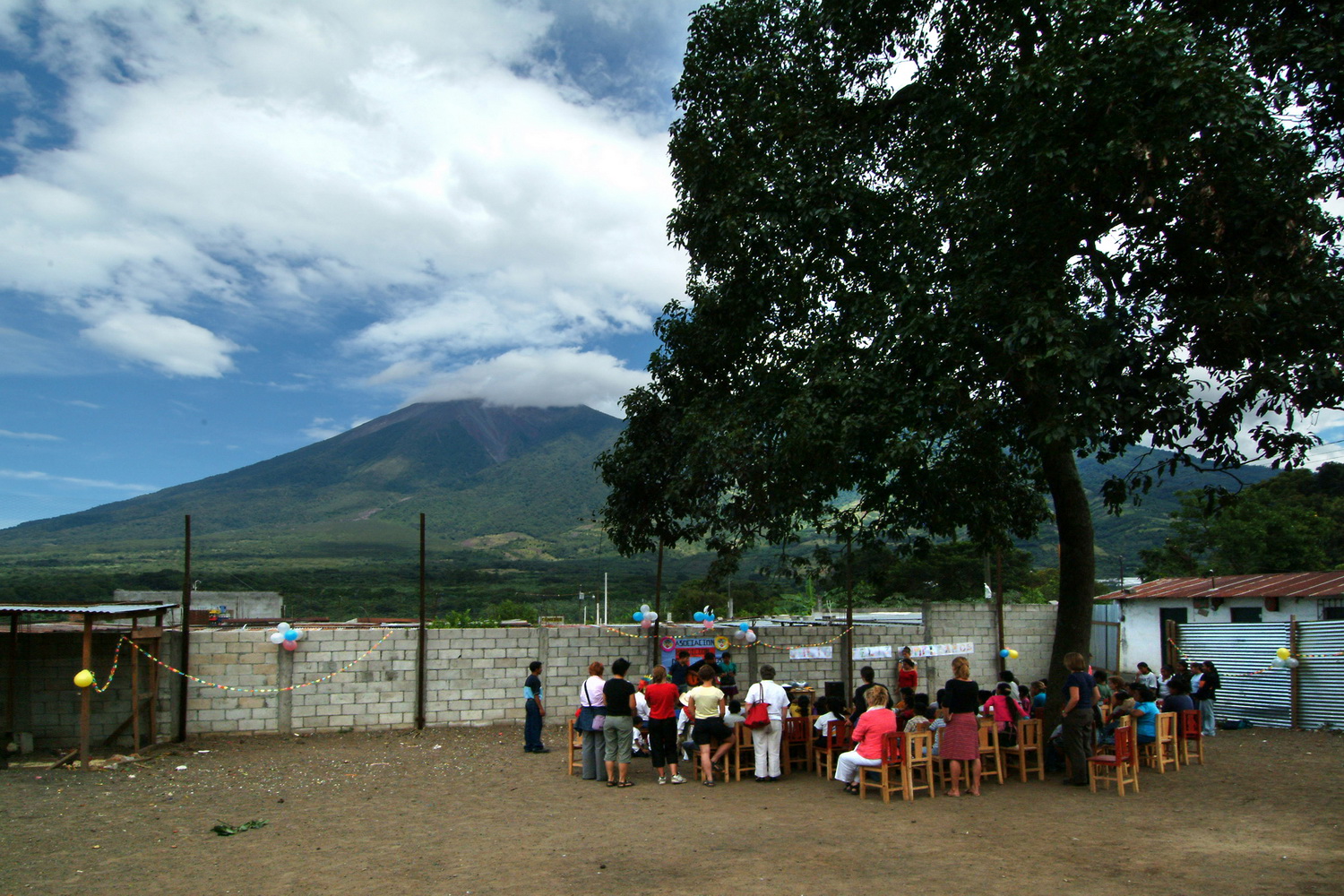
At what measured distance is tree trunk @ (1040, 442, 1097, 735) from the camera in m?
10.4

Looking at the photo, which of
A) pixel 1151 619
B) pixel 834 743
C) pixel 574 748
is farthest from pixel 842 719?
pixel 1151 619

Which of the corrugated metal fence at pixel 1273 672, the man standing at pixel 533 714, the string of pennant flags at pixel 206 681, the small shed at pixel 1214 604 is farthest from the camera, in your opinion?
the small shed at pixel 1214 604

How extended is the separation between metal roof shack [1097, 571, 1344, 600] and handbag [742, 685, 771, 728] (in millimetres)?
11801

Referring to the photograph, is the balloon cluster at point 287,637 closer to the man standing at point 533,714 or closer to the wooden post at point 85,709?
the wooden post at point 85,709

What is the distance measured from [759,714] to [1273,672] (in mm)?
10190

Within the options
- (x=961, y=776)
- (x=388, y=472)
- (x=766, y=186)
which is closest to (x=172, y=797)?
(x=961, y=776)

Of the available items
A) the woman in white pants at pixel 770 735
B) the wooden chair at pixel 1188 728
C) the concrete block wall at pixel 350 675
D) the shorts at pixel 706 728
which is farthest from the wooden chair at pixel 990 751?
the concrete block wall at pixel 350 675

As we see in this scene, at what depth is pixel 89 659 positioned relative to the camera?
37.3 feet

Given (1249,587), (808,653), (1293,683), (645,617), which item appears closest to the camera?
(1293,683)

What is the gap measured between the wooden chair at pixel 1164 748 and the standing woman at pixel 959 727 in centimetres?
263

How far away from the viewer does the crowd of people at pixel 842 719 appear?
30.4ft

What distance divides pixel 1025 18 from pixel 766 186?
3.18m

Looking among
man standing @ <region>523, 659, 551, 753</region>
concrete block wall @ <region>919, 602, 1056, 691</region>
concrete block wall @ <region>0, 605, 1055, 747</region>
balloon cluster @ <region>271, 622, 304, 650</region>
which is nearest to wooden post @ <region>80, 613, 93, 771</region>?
concrete block wall @ <region>0, 605, 1055, 747</region>

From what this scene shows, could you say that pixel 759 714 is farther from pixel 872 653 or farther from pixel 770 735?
pixel 872 653
